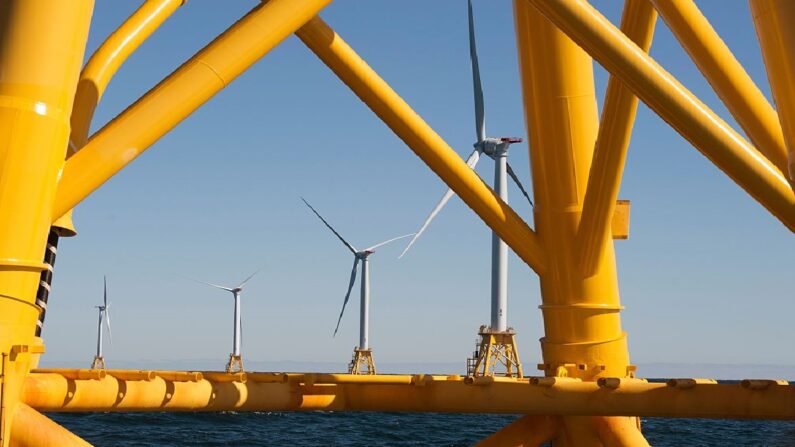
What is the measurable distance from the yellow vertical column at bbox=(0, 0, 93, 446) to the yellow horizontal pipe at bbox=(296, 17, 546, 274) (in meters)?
4.12

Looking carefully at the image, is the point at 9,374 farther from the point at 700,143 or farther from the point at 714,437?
the point at 714,437

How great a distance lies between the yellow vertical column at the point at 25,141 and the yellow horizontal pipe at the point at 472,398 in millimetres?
1691

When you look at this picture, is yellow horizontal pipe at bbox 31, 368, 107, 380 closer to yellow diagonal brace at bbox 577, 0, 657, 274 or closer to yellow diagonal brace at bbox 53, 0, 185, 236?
yellow diagonal brace at bbox 53, 0, 185, 236

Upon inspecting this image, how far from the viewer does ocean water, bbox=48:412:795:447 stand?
53750 millimetres

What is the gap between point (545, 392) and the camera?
36.4 feet

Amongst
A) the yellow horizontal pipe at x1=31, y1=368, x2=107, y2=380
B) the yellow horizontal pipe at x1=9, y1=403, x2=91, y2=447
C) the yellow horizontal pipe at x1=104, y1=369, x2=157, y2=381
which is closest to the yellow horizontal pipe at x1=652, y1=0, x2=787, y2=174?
the yellow horizontal pipe at x1=104, y1=369, x2=157, y2=381

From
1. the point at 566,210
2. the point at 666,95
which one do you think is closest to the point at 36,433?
the point at 666,95

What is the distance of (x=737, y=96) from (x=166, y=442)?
45.9 metres

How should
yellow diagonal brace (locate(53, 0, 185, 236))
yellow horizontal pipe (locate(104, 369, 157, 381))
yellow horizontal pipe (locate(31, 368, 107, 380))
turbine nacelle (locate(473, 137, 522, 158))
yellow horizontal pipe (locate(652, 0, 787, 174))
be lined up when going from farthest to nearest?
turbine nacelle (locate(473, 137, 522, 158))
yellow diagonal brace (locate(53, 0, 185, 236))
yellow horizontal pipe (locate(652, 0, 787, 174))
yellow horizontal pipe (locate(104, 369, 157, 381))
yellow horizontal pipe (locate(31, 368, 107, 380))

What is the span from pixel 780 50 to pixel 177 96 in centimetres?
536

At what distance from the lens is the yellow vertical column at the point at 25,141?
25.5 ft

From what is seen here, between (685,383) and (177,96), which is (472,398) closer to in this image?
(685,383)

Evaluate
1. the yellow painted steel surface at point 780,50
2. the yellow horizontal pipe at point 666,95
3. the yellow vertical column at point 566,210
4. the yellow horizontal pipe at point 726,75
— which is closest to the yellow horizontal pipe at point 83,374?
the yellow horizontal pipe at point 666,95

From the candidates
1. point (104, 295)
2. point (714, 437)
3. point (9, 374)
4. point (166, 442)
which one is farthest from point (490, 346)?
point (9, 374)
